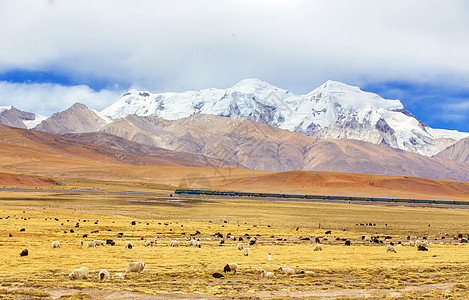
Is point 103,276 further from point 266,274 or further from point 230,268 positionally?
point 266,274

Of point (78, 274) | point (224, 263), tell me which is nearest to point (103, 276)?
point (78, 274)

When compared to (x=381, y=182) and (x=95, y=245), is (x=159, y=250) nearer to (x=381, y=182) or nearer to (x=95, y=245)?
(x=95, y=245)

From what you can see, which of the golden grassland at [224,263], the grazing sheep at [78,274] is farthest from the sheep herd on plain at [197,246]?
the golden grassland at [224,263]

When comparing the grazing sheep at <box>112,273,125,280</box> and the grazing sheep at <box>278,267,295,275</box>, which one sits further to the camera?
the grazing sheep at <box>278,267,295,275</box>

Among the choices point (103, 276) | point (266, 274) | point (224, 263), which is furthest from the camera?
point (224, 263)

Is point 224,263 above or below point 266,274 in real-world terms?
below

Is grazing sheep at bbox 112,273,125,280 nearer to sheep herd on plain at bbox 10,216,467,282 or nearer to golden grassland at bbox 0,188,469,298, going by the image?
sheep herd on plain at bbox 10,216,467,282

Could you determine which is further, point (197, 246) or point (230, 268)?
point (197, 246)

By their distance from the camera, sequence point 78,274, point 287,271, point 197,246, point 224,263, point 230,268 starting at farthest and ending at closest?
point 197,246 < point 224,263 < point 230,268 < point 287,271 < point 78,274

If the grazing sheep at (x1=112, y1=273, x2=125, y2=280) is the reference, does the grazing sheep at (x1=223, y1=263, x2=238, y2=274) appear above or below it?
above

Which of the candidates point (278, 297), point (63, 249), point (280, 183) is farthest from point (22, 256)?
point (280, 183)

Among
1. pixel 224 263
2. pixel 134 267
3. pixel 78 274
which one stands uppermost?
pixel 134 267

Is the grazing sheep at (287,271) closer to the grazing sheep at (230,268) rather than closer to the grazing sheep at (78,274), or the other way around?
the grazing sheep at (230,268)

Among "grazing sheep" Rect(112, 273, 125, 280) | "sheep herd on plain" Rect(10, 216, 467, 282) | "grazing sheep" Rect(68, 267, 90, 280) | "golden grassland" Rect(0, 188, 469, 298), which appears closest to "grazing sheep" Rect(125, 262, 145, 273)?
"sheep herd on plain" Rect(10, 216, 467, 282)
